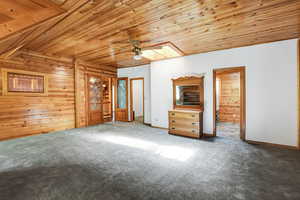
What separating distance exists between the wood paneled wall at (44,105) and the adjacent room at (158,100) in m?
0.03

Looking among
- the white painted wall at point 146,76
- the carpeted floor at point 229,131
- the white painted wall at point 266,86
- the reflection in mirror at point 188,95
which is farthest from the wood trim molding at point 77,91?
the carpeted floor at point 229,131

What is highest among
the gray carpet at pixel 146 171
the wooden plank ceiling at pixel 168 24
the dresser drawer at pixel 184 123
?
the wooden plank ceiling at pixel 168 24

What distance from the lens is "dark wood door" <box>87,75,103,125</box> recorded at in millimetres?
5793

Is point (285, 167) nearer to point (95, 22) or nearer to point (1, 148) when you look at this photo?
point (95, 22)

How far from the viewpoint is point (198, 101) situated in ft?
14.5

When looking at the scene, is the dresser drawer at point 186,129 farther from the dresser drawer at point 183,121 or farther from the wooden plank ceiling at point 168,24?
the wooden plank ceiling at point 168,24

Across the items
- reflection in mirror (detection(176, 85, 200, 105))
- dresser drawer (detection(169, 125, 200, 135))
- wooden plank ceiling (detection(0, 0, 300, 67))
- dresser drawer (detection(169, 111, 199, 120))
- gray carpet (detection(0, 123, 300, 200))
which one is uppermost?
wooden plank ceiling (detection(0, 0, 300, 67))

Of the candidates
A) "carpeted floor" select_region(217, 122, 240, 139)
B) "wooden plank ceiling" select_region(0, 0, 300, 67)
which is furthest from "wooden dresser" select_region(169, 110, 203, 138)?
"wooden plank ceiling" select_region(0, 0, 300, 67)

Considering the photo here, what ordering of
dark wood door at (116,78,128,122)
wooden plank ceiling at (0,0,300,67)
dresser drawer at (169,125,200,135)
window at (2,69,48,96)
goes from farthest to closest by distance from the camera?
dark wood door at (116,78,128,122) < dresser drawer at (169,125,200,135) < window at (2,69,48,96) < wooden plank ceiling at (0,0,300,67)

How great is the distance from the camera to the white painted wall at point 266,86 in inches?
129

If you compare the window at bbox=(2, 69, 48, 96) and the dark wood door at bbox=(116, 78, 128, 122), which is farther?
the dark wood door at bbox=(116, 78, 128, 122)

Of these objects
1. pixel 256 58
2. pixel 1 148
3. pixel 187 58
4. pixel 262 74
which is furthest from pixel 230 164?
pixel 1 148

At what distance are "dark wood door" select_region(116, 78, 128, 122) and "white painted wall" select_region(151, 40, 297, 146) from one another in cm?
366

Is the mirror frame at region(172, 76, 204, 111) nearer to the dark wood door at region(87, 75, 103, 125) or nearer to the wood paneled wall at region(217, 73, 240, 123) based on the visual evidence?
the wood paneled wall at region(217, 73, 240, 123)
